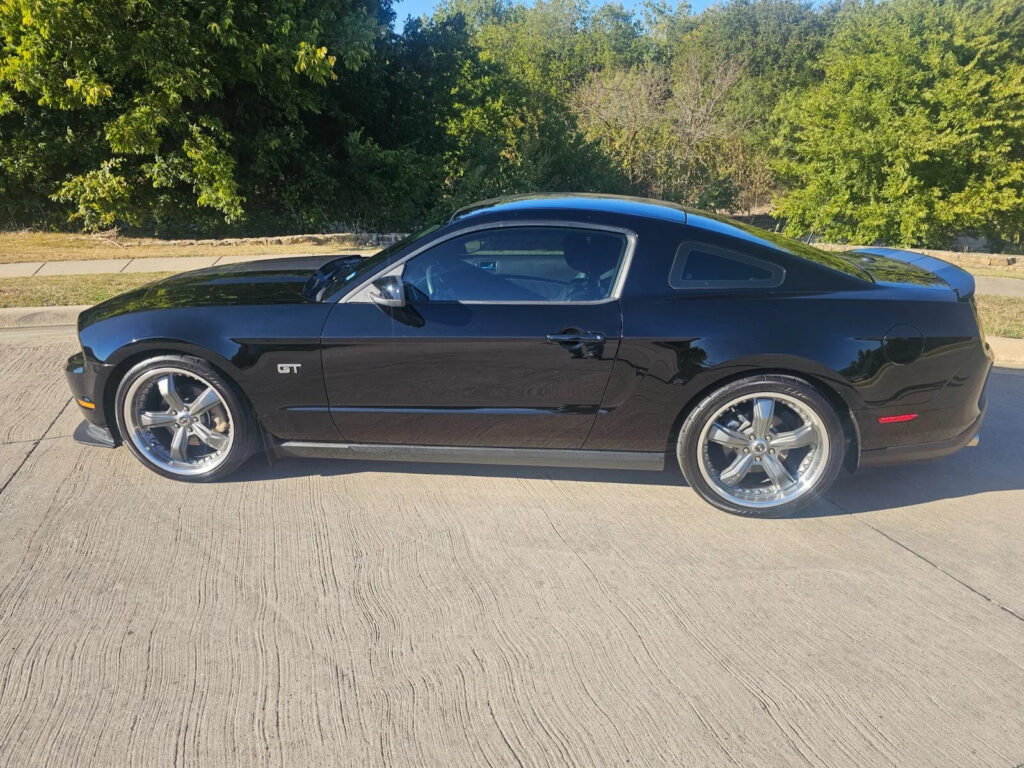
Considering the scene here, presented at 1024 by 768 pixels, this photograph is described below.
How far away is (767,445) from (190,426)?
2934 mm

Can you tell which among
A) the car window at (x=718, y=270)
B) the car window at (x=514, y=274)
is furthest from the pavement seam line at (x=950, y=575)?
the car window at (x=514, y=274)

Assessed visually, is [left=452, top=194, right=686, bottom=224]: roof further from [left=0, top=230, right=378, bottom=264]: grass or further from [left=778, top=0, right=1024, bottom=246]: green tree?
[left=778, top=0, right=1024, bottom=246]: green tree

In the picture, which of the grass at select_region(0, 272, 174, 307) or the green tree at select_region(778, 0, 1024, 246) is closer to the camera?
the grass at select_region(0, 272, 174, 307)

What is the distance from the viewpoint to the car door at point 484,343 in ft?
12.3

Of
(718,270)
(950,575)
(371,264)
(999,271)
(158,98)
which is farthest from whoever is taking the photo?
(158,98)

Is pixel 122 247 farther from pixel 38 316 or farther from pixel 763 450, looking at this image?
pixel 763 450

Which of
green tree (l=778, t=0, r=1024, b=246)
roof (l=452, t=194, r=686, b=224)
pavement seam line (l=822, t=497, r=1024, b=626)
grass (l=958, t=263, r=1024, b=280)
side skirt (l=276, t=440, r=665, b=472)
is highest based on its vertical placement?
green tree (l=778, t=0, r=1024, b=246)

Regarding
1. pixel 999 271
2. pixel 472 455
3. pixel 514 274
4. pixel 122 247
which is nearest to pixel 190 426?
pixel 472 455

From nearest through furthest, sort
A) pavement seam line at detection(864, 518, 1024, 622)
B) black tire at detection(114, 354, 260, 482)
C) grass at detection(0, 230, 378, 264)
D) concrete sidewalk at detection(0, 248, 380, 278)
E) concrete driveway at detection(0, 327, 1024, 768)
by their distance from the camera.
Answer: concrete driveway at detection(0, 327, 1024, 768) → pavement seam line at detection(864, 518, 1024, 622) → black tire at detection(114, 354, 260, 482) → concrete sidewalk at detection(0, 248, 380, 278) → grass at detection(0, 230, 378, 264)

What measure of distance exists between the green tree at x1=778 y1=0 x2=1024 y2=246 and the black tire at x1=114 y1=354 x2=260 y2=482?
60.5ft

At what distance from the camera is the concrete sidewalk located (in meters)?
10.3

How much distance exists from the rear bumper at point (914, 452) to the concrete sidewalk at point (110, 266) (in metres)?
7.99

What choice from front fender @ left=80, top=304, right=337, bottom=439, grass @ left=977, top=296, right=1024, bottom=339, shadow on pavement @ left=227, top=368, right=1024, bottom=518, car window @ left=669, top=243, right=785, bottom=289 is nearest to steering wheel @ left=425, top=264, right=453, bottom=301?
front fender @ left=80, top=304, right=337, bottom=439

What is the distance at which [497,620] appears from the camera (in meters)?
3.02
